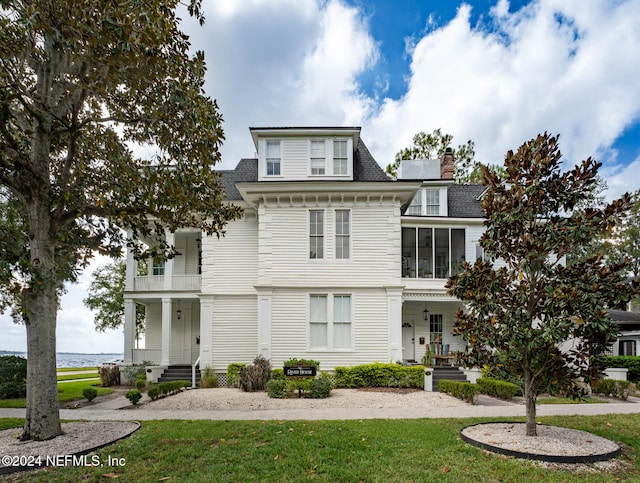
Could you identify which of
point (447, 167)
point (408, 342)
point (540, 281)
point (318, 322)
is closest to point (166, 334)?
point (318, 322)

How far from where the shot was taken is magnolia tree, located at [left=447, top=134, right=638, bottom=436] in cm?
656

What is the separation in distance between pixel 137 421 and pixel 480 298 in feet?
25.0

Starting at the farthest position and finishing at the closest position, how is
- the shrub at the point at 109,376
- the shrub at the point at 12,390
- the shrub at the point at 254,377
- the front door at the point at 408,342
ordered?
the front door at the point at 408,342 → the shrub at the point at 109,376 → the shrub at the point at 254,377 → the shrub at the point at 12,390

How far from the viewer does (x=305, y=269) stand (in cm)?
1609

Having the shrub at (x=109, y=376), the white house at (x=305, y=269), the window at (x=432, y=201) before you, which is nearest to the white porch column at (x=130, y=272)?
the white house at (x=305, y=269)

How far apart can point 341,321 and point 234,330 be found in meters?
4.45

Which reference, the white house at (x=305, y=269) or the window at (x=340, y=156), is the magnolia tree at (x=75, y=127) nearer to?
the white house at (x=305, y=269)

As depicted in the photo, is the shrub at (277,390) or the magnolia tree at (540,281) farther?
the shrub at (277,390)

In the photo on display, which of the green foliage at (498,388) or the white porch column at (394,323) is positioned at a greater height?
the white porch column at (394,323)

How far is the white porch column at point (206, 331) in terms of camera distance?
53.9 ft

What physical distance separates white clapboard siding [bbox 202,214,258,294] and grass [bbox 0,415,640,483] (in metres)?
8.85

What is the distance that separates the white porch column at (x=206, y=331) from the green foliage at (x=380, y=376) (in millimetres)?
5286

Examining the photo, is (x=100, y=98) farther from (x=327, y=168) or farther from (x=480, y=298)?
(x=327, y=168)

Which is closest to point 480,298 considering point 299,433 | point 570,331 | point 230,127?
point 570,331
